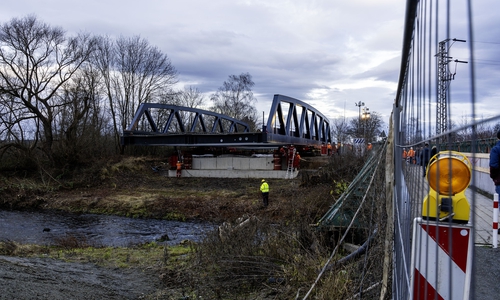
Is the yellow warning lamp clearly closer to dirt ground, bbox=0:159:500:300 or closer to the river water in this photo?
dirt ground, bbox=0:159:500:300

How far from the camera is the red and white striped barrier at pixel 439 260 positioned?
1.37 m

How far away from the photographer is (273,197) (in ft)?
77.0

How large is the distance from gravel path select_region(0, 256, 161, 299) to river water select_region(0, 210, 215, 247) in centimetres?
504

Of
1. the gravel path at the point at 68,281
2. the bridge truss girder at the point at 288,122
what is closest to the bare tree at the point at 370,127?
the bridge truss girder at the point at 288,122

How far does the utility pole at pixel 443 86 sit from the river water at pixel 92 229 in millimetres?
13473

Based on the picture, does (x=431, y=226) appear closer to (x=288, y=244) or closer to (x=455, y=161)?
(x=455, y=161)

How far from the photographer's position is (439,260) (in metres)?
1.65

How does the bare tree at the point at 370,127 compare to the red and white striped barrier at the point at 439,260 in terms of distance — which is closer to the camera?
the red and white striped barrier at the point at 439,260

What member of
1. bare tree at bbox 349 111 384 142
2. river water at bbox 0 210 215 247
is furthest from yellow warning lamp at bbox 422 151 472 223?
bare tree at bbox 349 111 384 142

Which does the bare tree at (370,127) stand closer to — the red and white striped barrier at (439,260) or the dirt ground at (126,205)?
the dirt ground at (126,205)

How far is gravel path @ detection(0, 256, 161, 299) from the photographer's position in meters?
7.05

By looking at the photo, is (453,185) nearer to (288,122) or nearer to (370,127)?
(288,122)

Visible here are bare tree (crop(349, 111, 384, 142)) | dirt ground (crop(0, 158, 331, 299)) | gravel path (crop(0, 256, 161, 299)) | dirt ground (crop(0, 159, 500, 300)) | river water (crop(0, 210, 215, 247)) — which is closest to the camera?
gravel path (crop(0, 256, 161, 299))

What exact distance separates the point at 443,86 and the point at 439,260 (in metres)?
0.71
